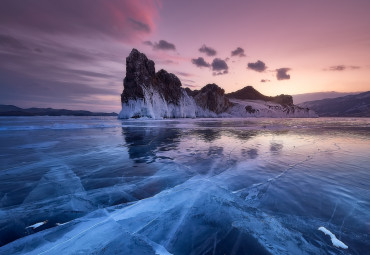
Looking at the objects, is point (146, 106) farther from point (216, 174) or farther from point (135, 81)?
point (216, 174)

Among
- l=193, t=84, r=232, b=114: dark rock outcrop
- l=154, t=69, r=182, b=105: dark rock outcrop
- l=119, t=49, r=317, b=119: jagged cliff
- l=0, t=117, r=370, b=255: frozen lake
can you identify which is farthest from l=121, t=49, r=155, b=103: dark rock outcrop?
l=0, t=117, r=370, b=255: frozen lake

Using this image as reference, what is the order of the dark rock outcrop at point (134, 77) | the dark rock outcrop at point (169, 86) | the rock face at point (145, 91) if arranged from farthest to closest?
the dark rock outcrop at point (169, 86), the rock face at point (145, 91), the dark rock outcrop at point (134, 77)

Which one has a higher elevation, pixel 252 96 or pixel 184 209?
pixel 252 96

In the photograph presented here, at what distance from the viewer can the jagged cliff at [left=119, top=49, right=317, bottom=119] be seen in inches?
2031

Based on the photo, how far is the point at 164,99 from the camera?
61812 millimetres

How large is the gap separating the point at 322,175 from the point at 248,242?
378 cm

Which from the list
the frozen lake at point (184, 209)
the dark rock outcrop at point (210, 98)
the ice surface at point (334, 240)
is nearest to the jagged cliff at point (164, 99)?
the dark rock outcrop at point (210, 98)

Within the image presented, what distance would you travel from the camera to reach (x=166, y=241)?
82.7 inches

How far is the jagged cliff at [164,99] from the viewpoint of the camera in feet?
169

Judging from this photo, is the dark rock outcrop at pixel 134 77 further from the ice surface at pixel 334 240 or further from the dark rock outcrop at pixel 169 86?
the ice surface at pixel 334 240

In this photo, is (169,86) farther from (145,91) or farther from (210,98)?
(210,98)

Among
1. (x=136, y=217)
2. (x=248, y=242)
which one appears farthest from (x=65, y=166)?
(x=248, y=242)

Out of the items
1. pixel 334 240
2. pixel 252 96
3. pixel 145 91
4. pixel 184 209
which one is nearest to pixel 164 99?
pixel 145 91

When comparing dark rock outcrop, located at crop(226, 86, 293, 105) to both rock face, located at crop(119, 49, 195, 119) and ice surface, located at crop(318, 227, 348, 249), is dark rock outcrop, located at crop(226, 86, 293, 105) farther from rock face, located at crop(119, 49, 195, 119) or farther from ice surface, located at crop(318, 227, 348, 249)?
ice surface, located at crop(318, 227, 348, 249)
